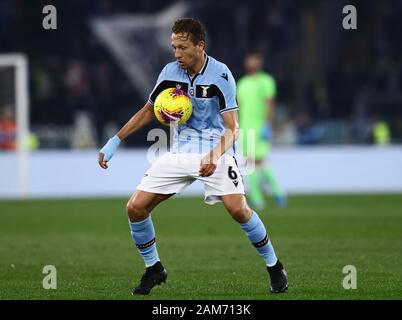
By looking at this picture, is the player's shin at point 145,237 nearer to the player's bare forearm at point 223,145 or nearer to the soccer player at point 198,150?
the soccer player at point 198,150

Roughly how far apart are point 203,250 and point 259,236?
11.5 ft

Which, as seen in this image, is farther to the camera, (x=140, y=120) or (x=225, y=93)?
(x=140, y=120)

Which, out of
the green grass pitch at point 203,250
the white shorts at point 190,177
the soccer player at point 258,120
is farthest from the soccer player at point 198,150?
the soccer player at point 258,120

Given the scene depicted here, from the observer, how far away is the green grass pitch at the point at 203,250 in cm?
875

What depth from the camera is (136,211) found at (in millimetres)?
8531

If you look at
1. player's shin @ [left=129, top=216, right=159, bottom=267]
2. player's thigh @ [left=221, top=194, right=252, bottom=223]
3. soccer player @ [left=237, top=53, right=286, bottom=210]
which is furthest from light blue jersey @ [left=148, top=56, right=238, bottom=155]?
soccer player @ [left=237, top=53, right=286, bottom=210]

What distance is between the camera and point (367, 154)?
72.5 ft

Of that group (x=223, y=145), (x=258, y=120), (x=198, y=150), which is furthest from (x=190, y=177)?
(x=258, y=120)

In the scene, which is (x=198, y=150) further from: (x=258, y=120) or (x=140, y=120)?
(x=258, y=120)

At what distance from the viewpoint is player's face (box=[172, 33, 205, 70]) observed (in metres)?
8.30

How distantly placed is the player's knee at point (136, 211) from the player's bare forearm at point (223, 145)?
1.95ft
